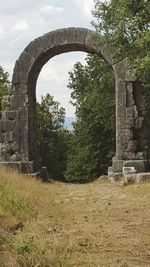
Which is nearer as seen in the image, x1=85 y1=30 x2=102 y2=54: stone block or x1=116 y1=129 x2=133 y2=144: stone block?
x1=116 y1=129 x2=133 y2=144: stone block

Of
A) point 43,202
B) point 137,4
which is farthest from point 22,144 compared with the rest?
point 137,4

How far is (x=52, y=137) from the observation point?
3234cm

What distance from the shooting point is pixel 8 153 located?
15.9 m

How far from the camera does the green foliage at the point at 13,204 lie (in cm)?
741

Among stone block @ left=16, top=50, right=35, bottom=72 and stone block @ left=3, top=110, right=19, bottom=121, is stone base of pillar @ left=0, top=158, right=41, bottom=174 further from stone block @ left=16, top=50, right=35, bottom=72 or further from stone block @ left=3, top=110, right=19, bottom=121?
stone block @ left=16, top=50, right=35, bottom=72

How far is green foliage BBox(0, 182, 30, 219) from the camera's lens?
741cm

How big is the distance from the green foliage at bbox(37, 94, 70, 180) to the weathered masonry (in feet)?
43.8

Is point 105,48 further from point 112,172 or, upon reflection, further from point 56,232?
point 56,232

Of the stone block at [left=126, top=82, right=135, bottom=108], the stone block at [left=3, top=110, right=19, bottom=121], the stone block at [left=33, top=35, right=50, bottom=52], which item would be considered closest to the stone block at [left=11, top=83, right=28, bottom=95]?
the stone block at [left=3, top=110, right=19, bottom=121]

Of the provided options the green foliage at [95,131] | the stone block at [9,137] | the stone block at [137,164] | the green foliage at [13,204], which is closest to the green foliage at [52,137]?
the green foliage at [95,131]

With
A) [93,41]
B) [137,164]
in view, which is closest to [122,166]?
[137,164]

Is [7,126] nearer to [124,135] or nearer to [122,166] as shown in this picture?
[124,135]

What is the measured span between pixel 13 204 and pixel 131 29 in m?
3.82

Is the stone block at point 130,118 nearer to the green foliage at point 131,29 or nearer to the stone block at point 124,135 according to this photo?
the stone block at point 124,135
